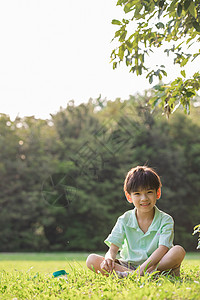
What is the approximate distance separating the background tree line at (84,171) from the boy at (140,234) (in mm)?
12362

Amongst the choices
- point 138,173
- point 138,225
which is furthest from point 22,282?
point 138,173

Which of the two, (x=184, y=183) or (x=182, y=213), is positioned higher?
(x=184, y=183)

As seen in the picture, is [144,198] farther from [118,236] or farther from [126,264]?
[126,264]

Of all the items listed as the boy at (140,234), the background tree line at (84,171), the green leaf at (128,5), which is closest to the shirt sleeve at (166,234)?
the boy at (140,234)

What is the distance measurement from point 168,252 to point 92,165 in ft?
46.9

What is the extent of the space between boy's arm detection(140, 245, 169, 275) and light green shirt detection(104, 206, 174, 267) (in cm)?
8

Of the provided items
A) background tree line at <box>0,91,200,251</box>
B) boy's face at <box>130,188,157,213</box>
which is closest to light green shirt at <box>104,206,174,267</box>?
boy's face at <box>130,188,157,213</box>

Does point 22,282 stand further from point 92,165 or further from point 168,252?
point 92,165

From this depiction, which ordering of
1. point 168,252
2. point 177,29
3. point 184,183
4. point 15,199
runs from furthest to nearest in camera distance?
point 184,183 → point 15,199 → point 177,29 → point 168,252

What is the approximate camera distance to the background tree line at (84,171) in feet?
52.9

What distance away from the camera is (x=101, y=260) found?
2902mm

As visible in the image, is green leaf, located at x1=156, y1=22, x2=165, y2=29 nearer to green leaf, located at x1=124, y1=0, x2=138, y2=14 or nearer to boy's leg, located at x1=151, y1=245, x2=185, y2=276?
green leaf, located at x1=124, y1=0, x2=138, y2=14

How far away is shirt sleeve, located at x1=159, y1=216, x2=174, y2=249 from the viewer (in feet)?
9.17

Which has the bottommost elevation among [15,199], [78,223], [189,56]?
[78,223]
